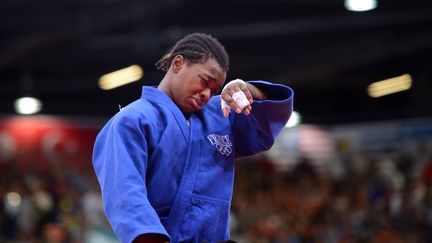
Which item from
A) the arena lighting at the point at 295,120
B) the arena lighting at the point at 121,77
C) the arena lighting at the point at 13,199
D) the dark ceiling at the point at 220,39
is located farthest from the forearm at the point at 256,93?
the arena lighting at the point at 295,120

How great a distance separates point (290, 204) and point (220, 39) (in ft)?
9.14

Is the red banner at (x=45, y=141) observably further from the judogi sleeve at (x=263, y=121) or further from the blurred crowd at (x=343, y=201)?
the judogi sleeve at (x=263, y=121)

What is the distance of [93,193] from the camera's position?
39.1 ft

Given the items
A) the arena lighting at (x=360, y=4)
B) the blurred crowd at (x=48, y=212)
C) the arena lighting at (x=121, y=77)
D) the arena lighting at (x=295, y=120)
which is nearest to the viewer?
the blurred crowd at (x=48, y=212)

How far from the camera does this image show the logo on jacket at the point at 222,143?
8.71ft

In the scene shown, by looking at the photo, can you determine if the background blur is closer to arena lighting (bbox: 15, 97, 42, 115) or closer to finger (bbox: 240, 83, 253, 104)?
arena lighting (bbox: 15, 97, 42, 115)

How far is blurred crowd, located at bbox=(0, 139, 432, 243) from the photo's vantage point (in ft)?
36.8

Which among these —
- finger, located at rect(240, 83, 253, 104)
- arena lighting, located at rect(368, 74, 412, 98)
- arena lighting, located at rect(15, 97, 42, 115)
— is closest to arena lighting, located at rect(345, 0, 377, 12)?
arena lighting, located at rect(368, 74, 412, 98)

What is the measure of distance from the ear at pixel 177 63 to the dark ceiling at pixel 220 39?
814 cm

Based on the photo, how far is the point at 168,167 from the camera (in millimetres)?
2490

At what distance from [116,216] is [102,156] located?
26 cm

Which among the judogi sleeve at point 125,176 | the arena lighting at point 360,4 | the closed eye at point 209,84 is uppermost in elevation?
the closed eye at point 209,84

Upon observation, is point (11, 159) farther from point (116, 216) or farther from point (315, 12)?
point (116, 216)

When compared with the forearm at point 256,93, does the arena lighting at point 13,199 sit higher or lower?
lower
